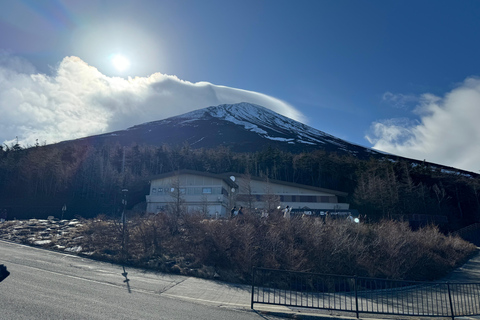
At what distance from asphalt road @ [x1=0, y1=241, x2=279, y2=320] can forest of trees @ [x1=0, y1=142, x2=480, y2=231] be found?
30.9m

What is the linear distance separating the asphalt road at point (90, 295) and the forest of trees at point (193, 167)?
30.9 metres

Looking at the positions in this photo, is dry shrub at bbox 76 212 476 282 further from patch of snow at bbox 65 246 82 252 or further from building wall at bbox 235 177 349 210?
building wall at bbox 235 177 349 210

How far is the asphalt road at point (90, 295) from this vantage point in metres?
7.18

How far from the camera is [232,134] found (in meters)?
146

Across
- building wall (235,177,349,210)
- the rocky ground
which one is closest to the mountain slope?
building wall (235,177,349,210)

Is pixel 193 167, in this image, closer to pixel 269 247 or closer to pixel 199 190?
pixel 199 190

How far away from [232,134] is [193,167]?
7915cm

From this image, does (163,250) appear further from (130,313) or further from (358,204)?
(358,204)

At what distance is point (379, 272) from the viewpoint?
586 inches

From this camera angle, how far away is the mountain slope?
132 m

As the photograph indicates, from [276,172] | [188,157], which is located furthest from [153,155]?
[276,172]

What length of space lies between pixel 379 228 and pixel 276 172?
48789mm

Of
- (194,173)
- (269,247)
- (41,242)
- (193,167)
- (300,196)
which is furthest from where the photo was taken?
(193,167)

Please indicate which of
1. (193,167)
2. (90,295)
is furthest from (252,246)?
(193,167)
